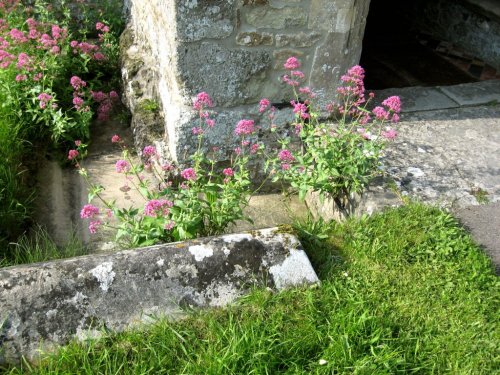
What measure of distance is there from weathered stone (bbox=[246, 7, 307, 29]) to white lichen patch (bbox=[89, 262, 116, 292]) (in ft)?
6.04

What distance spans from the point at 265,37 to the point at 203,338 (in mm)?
2027

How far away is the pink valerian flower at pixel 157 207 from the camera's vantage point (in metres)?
2.66

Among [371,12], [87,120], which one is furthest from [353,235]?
[371,12]

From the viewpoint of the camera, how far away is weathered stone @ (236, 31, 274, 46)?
3377 mm

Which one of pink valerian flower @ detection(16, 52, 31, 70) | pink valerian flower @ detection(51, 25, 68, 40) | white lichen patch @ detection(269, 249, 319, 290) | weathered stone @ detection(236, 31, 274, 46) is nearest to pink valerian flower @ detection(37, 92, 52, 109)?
pink valerian flower @ detection(16, 52, 31, 70)

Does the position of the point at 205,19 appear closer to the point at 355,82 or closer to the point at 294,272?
the point at 355,82

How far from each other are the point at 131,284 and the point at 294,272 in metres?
0.78

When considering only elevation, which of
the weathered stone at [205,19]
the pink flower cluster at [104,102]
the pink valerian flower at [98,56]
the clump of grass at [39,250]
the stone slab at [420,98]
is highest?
the weathered stone at [205,19]

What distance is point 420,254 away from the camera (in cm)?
283

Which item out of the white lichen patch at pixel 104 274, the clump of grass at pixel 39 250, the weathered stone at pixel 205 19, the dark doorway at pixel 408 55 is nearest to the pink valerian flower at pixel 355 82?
the weathered stone at pixel 205 19

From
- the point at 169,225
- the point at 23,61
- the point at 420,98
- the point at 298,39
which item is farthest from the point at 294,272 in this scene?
the point at 23,61

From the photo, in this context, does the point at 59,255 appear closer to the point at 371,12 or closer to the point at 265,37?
the point at 265,37

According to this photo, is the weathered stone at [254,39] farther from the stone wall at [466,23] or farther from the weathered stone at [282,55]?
the stone wall at [466,23]

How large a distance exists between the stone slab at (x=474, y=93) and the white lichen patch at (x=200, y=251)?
8.79ft
